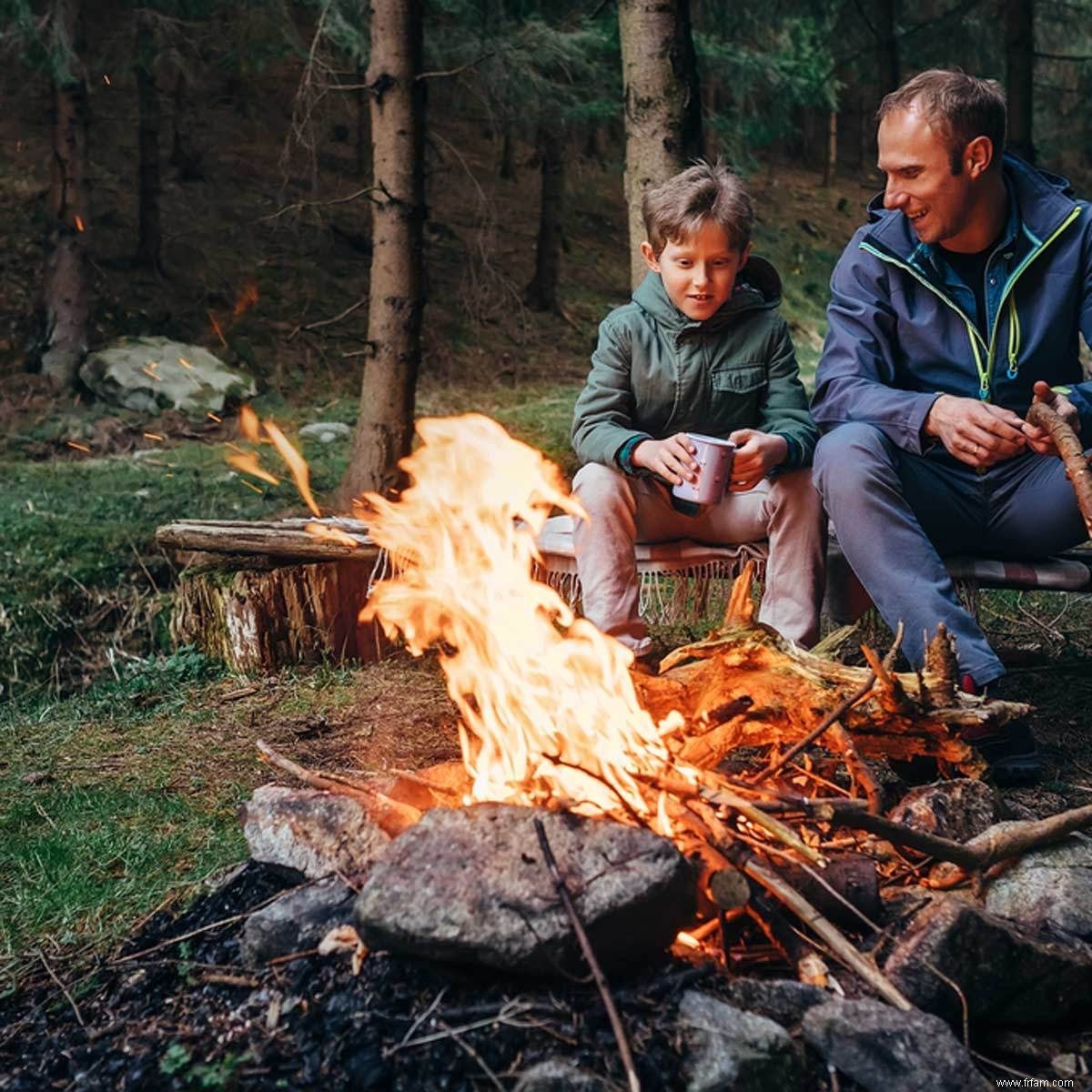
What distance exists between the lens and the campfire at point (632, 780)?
2.19m

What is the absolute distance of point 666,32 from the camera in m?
4.96

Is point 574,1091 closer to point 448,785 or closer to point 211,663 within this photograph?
point 448,785

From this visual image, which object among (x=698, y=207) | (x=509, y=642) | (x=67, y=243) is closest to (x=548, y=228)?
(x=67, y=243)

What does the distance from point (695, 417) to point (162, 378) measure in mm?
8226

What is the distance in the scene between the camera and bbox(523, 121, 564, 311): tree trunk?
1550 cm

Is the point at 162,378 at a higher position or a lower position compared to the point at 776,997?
higher

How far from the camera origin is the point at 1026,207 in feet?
12.4

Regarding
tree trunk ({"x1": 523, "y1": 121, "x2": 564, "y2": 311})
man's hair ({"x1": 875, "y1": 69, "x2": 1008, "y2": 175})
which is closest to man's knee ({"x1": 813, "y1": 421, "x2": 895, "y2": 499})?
man's hair ({"x1": 875, "y1": 69, "x2": 1008, "y2": 175})

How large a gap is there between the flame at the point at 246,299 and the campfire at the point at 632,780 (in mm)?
10706

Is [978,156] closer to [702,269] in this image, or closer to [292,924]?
[702,269]

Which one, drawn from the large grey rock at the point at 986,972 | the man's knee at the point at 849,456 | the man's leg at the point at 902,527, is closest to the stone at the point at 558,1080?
the large grey rock at the point at 986,972

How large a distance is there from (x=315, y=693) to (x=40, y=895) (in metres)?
1.87

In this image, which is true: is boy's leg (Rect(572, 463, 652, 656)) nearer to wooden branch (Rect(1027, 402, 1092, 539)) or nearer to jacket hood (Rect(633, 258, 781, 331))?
jacket hood (Rect(633, 258, 781, 331))

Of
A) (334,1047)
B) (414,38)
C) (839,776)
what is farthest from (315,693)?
(414,38)
